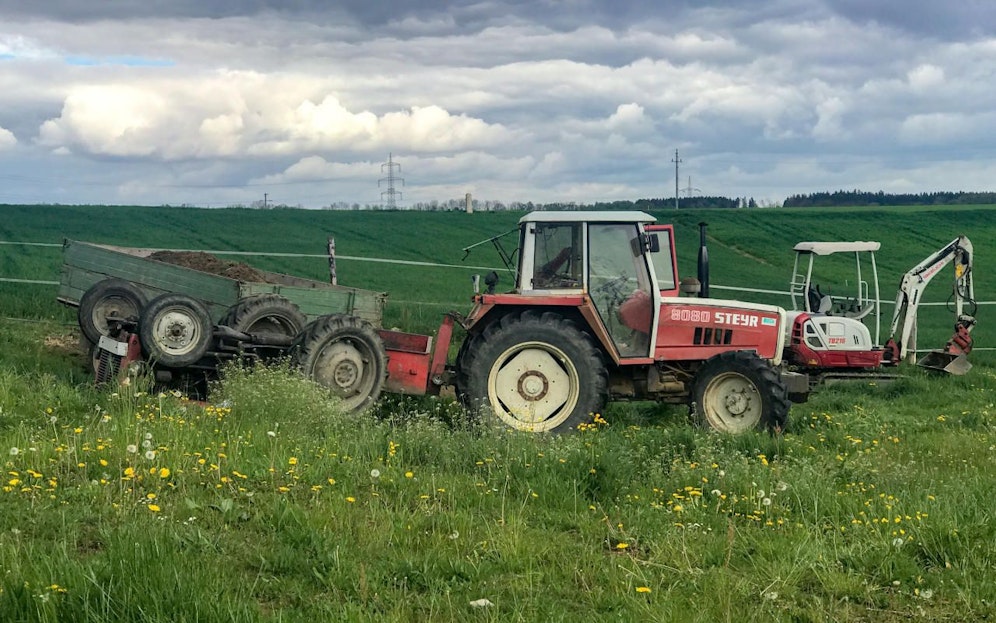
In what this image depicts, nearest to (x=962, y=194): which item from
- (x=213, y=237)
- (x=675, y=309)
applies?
(x=213, y=237)

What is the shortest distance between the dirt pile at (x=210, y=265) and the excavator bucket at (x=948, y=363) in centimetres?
1071

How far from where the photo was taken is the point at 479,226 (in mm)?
39688

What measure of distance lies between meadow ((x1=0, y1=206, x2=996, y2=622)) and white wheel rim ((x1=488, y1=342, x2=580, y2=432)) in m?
0.51

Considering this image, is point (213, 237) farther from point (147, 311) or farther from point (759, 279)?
point (147, 311)

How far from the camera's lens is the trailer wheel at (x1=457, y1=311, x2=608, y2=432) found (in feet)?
34.6

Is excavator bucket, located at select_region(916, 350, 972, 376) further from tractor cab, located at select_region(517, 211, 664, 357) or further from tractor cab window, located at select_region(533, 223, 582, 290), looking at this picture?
tractor cab window, located at select_region(533, 223, 582, 290)

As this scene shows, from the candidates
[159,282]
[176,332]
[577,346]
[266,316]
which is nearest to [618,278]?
[577,346]

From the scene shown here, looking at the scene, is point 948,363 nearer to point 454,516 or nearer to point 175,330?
point 175,330

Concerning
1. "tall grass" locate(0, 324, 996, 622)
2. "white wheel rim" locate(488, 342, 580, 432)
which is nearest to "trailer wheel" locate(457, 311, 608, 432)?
"white wheel rim" locate(488, 342, 580, 432)

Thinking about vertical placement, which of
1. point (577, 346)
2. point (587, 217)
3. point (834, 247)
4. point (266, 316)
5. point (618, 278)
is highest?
point (587, 217)

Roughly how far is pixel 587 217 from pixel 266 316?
383 centimetres

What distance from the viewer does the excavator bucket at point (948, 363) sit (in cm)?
1677

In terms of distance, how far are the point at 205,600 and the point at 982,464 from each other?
23.9ft

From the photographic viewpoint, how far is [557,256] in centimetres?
1095
